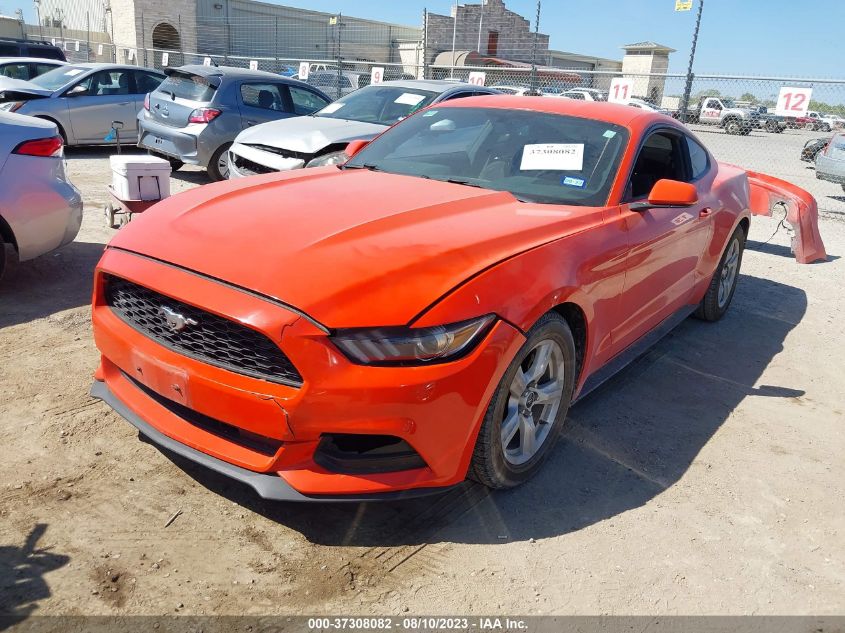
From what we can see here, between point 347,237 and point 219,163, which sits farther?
point 219,163

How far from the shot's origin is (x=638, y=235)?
11.5ft

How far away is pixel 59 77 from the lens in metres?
11.8

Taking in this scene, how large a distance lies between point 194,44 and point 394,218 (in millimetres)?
37394

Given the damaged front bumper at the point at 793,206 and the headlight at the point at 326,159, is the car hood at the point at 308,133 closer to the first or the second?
the headlight at the point at 326,159

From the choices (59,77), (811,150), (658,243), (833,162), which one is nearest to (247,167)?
(658,243)

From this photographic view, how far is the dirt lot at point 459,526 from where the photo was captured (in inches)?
92.7

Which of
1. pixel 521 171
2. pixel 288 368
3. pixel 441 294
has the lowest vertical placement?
pixel 288 368

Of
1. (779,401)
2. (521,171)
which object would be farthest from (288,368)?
(779,401)

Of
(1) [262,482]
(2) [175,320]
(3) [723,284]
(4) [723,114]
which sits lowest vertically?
(3) [723,284]

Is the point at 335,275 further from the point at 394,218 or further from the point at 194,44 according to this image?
the point at 194,44

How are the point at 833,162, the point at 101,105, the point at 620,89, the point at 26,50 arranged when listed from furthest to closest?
the point at 26,50 < the point at 620,89 < the point at 833,162 < the point at 101,105

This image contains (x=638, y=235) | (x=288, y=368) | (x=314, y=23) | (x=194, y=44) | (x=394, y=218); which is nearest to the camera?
(x=288, y=368)

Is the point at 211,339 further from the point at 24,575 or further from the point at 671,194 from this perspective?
the point at 671,194

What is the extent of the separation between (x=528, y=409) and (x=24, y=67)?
14.2m
